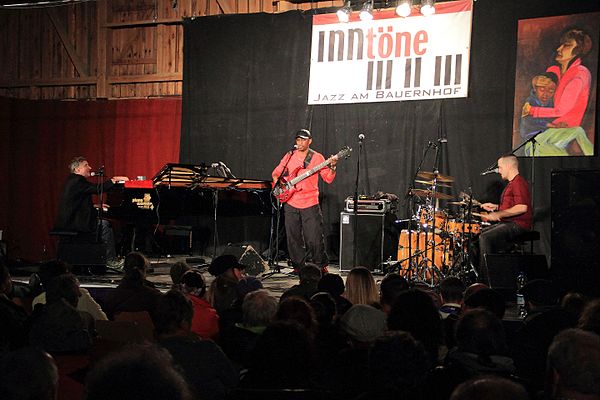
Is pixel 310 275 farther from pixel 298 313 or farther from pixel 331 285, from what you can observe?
pixel 298 313

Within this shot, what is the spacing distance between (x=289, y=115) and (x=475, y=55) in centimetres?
345

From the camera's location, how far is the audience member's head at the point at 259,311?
4719 millimetres

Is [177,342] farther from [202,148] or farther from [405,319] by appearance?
[202,148]

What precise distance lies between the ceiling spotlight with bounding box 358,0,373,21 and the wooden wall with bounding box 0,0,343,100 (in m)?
2.61

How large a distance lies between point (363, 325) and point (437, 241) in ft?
22.4

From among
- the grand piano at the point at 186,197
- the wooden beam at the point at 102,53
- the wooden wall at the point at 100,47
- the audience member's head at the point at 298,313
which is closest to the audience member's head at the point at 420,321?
the audience member's head at the point at 298,313

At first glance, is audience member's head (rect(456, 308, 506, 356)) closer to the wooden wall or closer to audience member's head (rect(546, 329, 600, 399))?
audience member's head (rect(546, 329, 600, 399))

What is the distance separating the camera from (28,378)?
2031mm

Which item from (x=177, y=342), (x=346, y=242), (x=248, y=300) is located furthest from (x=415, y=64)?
(x=177, y=342)

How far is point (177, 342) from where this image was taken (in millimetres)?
3629

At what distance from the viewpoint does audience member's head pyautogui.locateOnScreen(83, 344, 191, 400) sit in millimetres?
1526

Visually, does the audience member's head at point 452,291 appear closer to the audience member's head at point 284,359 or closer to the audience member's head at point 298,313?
the audience member's head at point 298,313

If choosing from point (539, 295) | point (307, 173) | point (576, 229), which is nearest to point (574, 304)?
point (539, 295)

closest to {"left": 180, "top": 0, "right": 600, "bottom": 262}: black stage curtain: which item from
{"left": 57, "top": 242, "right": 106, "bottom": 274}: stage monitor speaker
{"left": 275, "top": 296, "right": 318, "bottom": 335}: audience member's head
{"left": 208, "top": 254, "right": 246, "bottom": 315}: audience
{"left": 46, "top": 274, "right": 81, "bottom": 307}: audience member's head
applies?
{"left": 57, "top": 242, "right": 106, "bottom": 274}: stage monitor speaker
